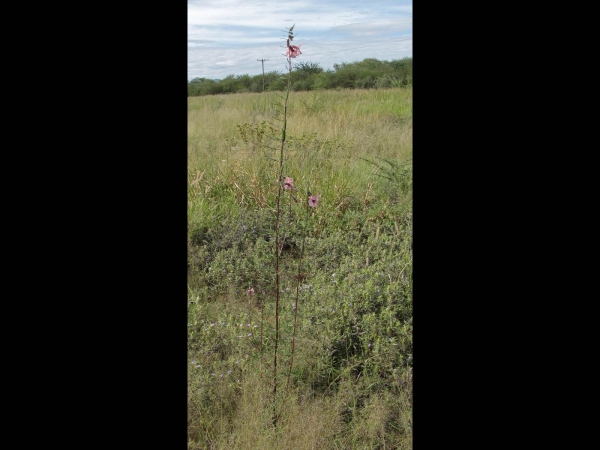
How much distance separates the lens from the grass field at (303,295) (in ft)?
7.13

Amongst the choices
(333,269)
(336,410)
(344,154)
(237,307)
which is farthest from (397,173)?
(336,410)

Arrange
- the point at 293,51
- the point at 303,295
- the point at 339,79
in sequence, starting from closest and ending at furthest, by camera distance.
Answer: the point at 293,51, the point at 303,295, the point at 339,79

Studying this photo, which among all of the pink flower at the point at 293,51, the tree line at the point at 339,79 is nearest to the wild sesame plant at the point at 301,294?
the pink flower at the point at 293,51

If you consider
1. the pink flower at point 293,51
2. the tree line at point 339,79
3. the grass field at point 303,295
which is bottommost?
the grass field at point 303,295

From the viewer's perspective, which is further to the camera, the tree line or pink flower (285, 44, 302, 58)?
the tree line

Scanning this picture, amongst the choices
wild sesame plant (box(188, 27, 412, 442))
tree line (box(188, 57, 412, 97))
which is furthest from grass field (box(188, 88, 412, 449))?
tree line (box(188, 57, 412, 97))

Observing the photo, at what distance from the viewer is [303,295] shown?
3064 mm

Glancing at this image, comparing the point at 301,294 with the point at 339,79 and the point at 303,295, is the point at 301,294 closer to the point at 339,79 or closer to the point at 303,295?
the point at 303,295

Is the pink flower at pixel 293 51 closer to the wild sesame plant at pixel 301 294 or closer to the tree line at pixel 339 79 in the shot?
the wild sesame plant at pixel 301 294

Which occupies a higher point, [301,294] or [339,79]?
[339,79]

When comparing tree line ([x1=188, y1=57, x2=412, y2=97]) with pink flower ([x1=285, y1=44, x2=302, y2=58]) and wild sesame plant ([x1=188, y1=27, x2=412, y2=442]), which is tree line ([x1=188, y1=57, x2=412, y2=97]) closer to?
wild sesame plant ([x1=188, y1=27, x2=412, y2=442])

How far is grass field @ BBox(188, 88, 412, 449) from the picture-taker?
217 centimetres

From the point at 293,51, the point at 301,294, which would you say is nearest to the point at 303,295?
the point at 301,294
